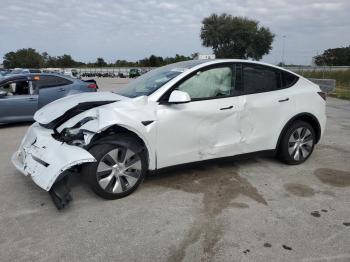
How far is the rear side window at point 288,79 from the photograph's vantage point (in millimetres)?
5176

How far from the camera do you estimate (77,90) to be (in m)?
10.0

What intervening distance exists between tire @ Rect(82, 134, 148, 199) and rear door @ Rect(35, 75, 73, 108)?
6049mm

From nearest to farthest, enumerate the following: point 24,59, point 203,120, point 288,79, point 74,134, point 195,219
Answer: point 195,219
point 74,134
point 203,120
point 288,79
point 24,59

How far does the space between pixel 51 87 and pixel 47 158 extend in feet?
20.7

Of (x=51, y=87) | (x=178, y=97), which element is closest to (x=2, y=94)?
(x=51, y=87)

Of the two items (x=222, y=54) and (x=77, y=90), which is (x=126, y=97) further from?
(x=222, y=54)

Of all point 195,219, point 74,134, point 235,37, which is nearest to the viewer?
point 195,219

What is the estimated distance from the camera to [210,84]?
4594mm

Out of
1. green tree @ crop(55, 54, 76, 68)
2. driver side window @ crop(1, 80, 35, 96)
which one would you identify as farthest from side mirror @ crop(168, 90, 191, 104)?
green tree @ crop(55, 54, 76, 68)

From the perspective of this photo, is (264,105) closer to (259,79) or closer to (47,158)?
(259,79)

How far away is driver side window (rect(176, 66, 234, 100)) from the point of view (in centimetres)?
444

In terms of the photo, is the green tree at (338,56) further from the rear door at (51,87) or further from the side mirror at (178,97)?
the side mirror at (178,97)

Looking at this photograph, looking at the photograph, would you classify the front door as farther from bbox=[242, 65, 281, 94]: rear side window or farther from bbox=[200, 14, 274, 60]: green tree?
bbox=[200, 14, 274, 60]: green tree

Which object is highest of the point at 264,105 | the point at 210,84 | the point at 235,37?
the point at 235,37
